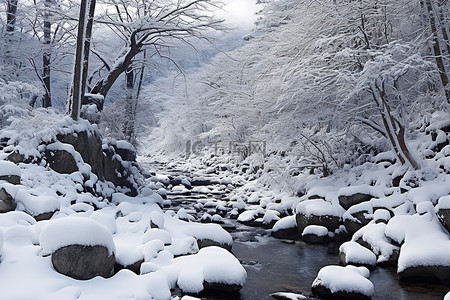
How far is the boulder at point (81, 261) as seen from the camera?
16.8 ft

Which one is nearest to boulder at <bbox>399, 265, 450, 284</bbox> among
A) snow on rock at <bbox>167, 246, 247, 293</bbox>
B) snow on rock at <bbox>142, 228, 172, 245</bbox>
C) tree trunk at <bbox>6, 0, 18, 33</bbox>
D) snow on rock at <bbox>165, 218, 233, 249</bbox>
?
snow on rock at <bbox>167, 246, 247, 293</bbox>

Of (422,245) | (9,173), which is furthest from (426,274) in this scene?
(9,173)

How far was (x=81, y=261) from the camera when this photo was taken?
204 inches

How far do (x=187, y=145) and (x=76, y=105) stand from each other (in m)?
32.2

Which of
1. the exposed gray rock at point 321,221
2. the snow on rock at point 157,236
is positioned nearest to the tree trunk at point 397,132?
the exposed gray rock at point 321,221

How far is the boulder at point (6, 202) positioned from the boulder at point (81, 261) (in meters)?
2.90

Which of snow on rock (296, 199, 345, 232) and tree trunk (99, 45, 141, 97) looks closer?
snow on rock (296, 199, 345, 232)

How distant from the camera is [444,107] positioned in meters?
10.8

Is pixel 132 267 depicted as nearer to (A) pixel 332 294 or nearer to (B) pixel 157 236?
(B) pixel 157 236

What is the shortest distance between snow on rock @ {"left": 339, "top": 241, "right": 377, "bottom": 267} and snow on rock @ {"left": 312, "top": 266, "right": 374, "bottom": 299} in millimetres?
1165

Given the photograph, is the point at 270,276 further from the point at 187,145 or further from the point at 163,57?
the point at 187,145

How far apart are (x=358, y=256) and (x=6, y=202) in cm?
727

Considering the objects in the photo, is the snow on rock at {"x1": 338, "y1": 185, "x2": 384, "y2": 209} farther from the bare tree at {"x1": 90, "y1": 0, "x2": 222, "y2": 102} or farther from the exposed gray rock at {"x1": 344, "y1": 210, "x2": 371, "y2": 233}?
the bare tree at {"x1": 90, "y1": 0, "x2": 222, "y2": 102}

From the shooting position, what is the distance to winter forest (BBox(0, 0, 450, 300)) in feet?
19.7
